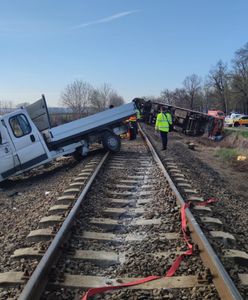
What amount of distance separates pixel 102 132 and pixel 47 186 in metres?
5.15

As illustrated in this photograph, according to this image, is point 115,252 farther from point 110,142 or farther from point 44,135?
point 110,142

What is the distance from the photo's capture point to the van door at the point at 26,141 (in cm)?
1150

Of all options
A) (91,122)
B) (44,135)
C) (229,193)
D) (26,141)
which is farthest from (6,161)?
(229,193)

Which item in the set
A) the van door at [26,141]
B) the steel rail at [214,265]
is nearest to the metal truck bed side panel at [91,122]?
the van door at [26,141]

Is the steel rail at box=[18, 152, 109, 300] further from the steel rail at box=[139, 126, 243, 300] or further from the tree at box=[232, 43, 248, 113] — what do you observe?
the tree at box=[232, 43, 248, 113]

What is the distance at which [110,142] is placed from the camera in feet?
47.8

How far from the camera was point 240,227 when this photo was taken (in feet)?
19.9

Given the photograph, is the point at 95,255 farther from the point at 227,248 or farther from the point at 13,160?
the point at 13,160

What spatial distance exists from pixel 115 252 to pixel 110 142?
9.95 metres

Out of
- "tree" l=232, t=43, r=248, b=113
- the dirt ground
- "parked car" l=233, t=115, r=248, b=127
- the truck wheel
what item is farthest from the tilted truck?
"tree" l=232, t=43, r=248, b=113

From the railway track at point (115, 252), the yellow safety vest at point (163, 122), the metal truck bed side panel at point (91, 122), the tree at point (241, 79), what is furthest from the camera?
the tree at point (241, 79)

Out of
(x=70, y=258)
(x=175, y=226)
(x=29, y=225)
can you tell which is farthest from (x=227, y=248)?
(x=29, y=225)

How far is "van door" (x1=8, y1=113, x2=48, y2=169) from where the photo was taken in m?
11.5

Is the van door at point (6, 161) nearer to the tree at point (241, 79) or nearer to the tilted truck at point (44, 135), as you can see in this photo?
the tilted truck at point (44, 135)
